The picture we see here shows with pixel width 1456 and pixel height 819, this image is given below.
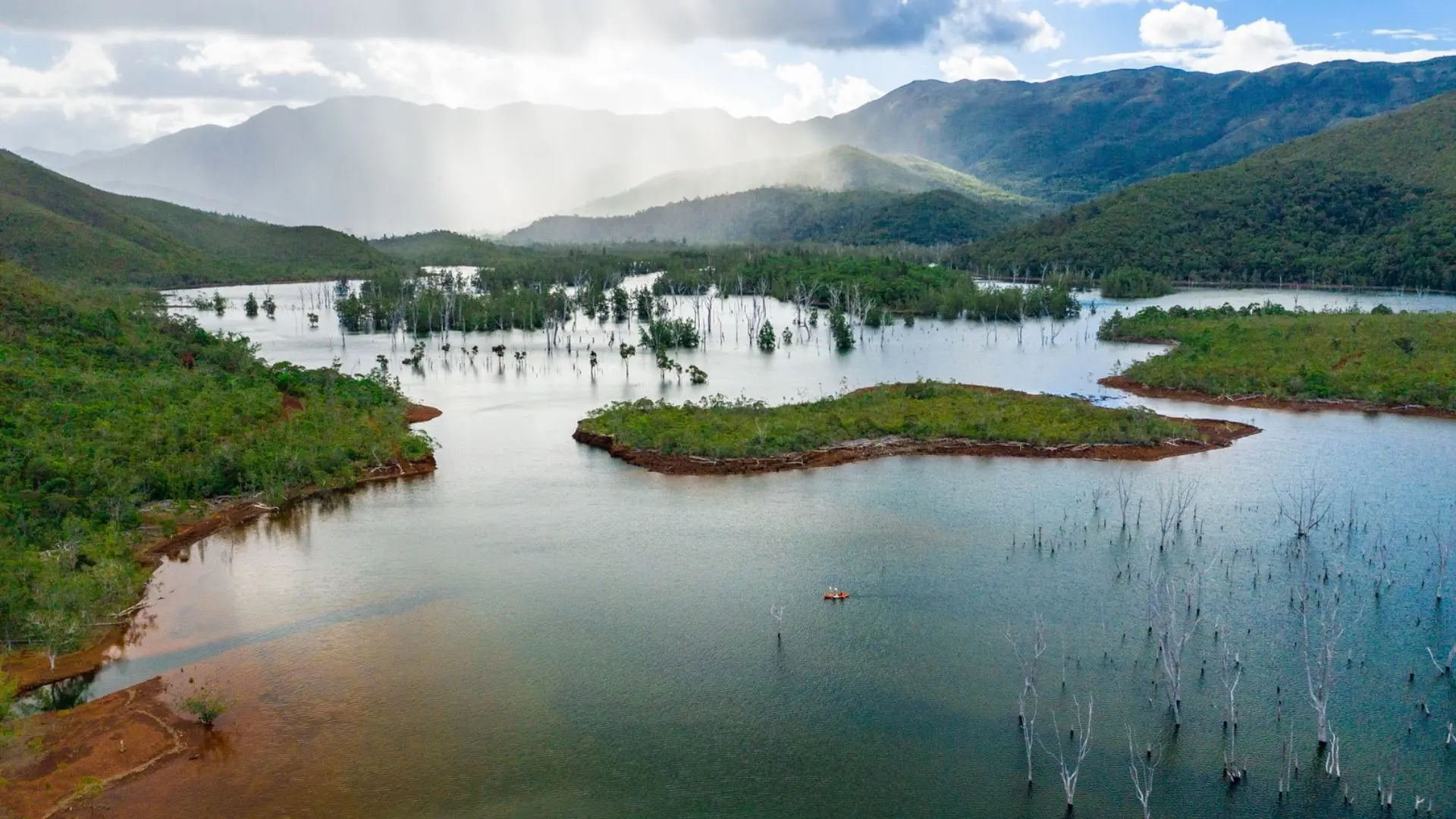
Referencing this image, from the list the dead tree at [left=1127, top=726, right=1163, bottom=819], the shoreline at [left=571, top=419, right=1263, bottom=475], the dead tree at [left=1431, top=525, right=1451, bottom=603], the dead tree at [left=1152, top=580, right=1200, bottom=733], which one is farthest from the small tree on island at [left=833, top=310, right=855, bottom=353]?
the dead tree at [left=1127, top=726, right=1163, bottom=819]

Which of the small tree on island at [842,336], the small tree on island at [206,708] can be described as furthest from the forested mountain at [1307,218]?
the small tree on island at [206,708]

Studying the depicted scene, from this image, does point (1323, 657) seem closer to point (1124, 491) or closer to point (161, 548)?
point (1124, 491)

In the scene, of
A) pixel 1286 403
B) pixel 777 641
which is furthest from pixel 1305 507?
pixel 1286 403

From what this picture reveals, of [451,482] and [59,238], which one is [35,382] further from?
[59,238]

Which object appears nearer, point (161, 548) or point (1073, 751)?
point (1073, 751)

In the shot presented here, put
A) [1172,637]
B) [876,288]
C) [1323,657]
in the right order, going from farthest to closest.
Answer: [876,288] → [1172,637] → [1323,657]

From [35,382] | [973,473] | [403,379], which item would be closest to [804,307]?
[403,379]

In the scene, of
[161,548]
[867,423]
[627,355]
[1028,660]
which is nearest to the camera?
[1028,660]
